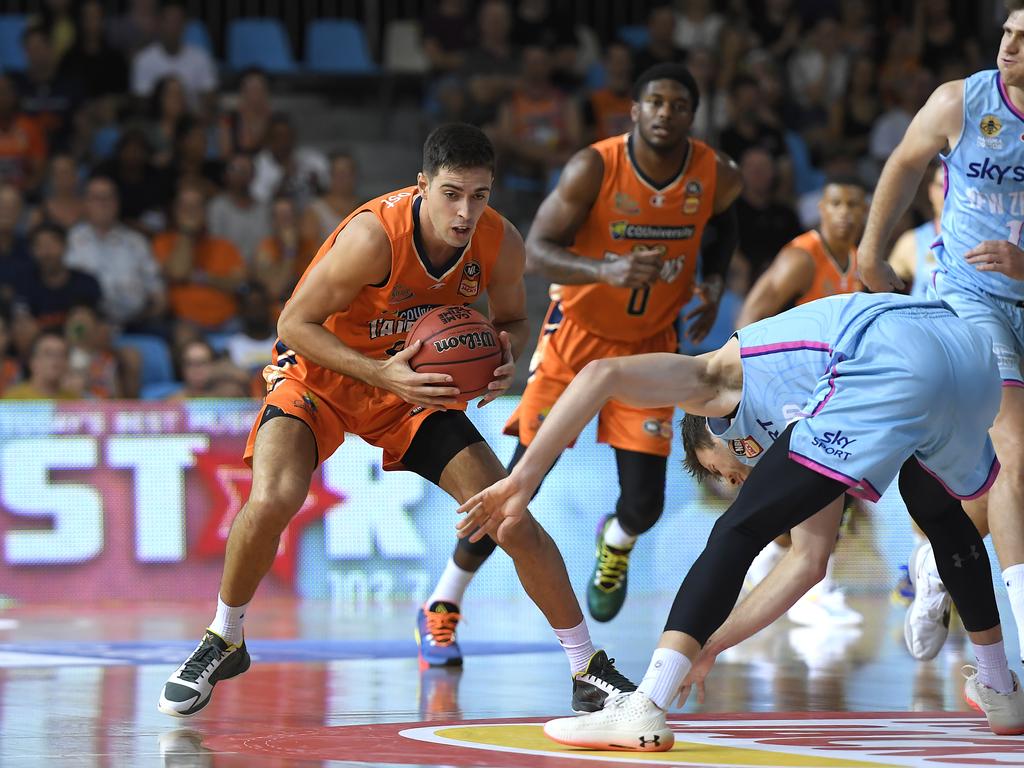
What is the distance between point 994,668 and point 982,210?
66.5 inches

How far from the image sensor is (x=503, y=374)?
16.1ft

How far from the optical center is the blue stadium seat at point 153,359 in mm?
10664

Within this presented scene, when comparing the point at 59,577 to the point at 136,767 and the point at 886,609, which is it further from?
the point at 136,767

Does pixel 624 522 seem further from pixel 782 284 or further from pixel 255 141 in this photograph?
pixel 255 141

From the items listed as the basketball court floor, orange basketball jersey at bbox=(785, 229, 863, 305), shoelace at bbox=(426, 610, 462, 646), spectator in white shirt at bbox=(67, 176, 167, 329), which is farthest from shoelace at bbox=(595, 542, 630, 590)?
spectator in white shirt at bbox=(67, 176, 167, 329)

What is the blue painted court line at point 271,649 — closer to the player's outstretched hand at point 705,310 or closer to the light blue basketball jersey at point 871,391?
the player's outstretched hand at point 705,310

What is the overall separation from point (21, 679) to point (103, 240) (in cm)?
581

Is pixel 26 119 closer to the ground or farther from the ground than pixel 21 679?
farther from the ground

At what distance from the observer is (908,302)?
171 inches

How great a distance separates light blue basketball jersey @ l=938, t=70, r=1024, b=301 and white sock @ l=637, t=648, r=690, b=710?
2.13 metres

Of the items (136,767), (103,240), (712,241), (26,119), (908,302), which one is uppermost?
(26,119)

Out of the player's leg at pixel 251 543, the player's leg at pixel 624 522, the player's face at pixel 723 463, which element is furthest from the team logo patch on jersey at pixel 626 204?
the player's face at pixel 723 463

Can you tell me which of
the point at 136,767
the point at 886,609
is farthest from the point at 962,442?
the point at 886,609

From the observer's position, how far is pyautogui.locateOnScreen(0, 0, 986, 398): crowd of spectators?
1073 cm
